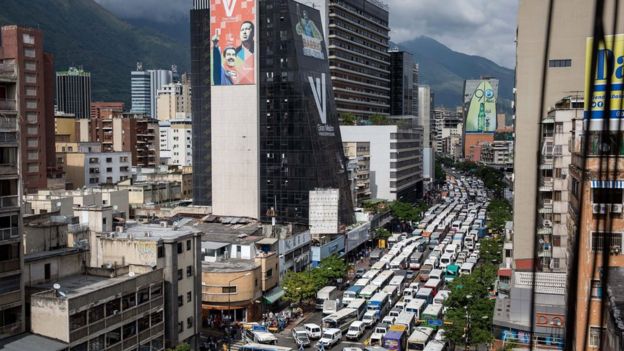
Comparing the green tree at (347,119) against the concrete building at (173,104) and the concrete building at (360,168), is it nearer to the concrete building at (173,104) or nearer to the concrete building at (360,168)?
the concrete building at (360,168)

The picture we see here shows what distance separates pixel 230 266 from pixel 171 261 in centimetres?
703

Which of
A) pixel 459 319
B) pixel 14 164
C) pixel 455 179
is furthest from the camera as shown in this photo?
pixel 455 179

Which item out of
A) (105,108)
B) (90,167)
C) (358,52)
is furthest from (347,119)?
(105,108)

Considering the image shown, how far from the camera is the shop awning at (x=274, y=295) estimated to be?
97.6 ft

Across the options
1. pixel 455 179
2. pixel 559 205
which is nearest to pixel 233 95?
pixel 559 205

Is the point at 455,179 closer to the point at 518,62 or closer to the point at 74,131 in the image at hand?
the point at 74,131

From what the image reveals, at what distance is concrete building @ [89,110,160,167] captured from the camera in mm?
76000

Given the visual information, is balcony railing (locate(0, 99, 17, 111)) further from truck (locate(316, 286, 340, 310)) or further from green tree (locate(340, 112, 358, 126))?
green tree (locate(340, 112, 358, 126))

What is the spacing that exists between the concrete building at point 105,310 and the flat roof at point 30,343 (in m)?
0.19

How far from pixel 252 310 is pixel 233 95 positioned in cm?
2018

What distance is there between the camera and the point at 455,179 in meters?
122

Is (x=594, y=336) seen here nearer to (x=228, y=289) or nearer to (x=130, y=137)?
(x=228, y=289)

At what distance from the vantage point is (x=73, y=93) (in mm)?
155500

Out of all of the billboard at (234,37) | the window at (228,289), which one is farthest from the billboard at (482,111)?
the window at (228,289)
